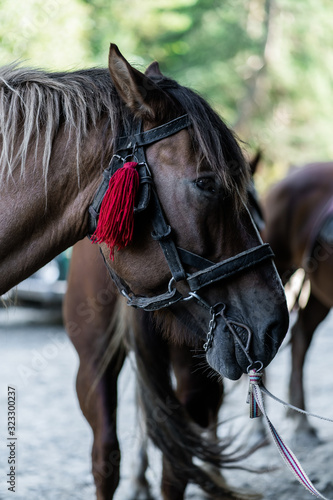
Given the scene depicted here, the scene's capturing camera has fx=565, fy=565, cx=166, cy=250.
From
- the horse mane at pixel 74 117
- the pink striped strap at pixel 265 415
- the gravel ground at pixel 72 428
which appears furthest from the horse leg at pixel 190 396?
the horse mane at pixel 74 117

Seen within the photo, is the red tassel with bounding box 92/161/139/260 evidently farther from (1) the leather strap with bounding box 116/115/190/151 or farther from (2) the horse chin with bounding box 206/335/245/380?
(2) the horse chin with bounding box 206/335/245/380

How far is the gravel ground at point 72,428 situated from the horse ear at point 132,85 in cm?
97

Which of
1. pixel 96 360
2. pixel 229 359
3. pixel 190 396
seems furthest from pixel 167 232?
pixel 190 396

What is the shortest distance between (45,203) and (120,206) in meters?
0.25

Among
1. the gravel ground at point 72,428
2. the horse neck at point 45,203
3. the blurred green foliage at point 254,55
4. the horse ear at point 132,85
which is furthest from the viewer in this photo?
the blurred green foliage at point 254,55

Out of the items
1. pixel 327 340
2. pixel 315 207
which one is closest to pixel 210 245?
pixel 315 207

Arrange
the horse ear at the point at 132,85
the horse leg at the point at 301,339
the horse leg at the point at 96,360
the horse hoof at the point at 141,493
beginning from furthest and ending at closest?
1. the horse leg at the point at 301,339
2. the horse hoof at the point at 141,493
3. the horse leg at the point at 96,360
4. the horse ear at the point at 132,85

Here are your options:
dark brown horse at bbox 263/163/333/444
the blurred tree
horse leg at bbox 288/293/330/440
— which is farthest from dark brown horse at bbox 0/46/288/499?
horse leg at bbox 288/293/330/440

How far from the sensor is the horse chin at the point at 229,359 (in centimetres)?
172

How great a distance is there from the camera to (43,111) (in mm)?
1729

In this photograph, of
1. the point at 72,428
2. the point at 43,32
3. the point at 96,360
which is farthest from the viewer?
the point at 43,32

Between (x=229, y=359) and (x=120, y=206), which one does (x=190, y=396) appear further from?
(x=120, y=206)

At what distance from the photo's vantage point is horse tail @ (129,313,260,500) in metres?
2.67

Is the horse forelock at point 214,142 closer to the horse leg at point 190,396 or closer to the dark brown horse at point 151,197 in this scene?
the dark brown horse at point 151,197
